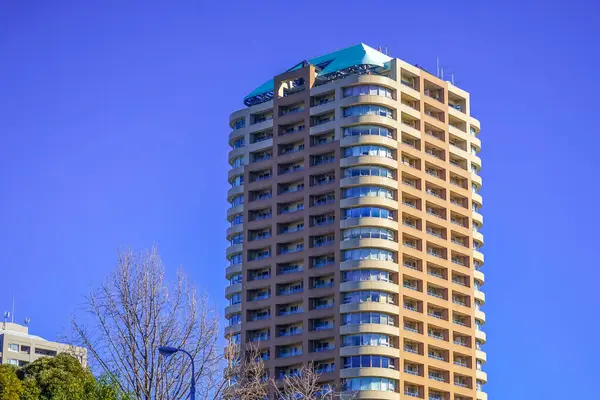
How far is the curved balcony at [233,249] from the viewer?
146 m

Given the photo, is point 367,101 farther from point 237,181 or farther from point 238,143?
point 237,181

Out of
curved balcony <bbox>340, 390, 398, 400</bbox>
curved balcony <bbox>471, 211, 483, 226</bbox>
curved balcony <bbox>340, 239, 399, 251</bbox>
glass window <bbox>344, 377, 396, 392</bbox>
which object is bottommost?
curved balcony <bbox>340, 390, 398, 400</bbox>

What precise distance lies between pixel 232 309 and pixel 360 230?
20357 mm

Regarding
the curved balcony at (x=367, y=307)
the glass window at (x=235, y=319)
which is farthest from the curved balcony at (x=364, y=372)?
the glass window at (x=235, y=319)

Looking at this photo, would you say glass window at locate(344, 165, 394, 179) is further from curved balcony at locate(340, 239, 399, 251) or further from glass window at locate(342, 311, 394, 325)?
glass window at locate(342, 311, 394, 325)

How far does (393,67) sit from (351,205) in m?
18.5

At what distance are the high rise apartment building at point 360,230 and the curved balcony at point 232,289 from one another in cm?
17

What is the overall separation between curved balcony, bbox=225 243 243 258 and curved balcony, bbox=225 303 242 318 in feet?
21.7

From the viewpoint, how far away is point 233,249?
484ft

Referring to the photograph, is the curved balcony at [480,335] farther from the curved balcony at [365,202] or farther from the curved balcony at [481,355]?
the curved balcony at [365,202]

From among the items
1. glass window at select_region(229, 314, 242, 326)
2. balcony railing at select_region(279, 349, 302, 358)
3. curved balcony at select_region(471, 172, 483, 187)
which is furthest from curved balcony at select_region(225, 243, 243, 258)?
curved balcony at select_region(471, 172, 483, 187)

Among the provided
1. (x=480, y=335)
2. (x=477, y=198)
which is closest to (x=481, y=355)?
(x=480, y=335)

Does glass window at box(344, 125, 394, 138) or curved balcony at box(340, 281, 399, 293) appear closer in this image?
curved balcony at box(340, 281, 399, 293)

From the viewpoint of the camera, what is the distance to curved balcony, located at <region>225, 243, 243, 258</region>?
481 feet
